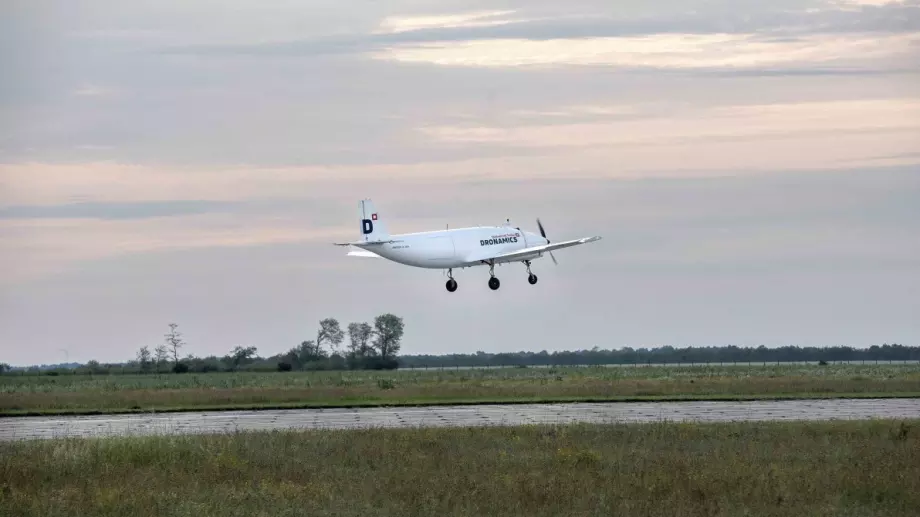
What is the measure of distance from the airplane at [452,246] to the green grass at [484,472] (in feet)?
78.2

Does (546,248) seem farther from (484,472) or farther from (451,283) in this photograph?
(484,472)

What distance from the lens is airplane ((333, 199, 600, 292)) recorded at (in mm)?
59062

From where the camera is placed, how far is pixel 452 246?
60.7 metres

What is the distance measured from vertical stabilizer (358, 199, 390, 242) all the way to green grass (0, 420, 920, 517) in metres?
23.7

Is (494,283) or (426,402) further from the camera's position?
(494,283)

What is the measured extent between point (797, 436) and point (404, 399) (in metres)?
28.7

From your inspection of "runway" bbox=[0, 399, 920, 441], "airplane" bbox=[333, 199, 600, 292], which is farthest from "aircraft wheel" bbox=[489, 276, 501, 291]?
"runway" bbox=[0, 399, 920, 441]

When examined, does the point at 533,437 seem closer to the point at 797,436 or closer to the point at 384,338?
the point at 797,436

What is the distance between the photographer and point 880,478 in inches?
963

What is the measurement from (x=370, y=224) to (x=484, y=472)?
33507 millimetres

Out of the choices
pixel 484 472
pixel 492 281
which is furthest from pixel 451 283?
pixel 484 472

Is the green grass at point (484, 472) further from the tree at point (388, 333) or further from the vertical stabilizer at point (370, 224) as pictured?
the tree at point (388, 333)

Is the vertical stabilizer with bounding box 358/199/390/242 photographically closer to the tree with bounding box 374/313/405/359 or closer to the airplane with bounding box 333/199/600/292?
the airplane with bounding box 333/199/600/292

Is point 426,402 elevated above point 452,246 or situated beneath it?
situated beneath
